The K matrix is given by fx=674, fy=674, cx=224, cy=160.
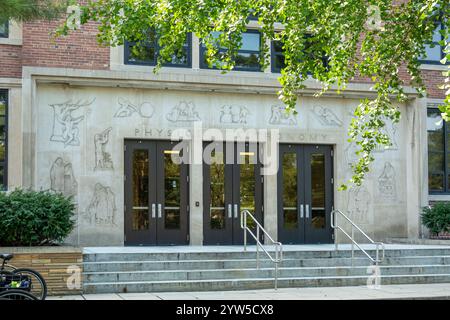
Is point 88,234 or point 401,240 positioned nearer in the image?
point 88,234

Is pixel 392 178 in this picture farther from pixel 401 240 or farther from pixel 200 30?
pixel 200 30

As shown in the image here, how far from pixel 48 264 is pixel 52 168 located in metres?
4.88

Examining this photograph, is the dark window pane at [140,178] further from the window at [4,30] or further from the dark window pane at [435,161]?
the dark window pane at [435,161]

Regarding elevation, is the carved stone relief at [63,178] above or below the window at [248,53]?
below

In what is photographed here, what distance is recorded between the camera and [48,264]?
1194 cm

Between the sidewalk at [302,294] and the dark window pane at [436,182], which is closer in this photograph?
the sidewalk at [302,294]

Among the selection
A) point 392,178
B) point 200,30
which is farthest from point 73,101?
point 392,178

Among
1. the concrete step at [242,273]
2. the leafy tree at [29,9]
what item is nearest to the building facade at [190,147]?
the concrete step at [242,273]

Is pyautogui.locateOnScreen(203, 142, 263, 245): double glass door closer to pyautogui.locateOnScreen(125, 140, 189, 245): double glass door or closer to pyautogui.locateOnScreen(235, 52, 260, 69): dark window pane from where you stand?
pyautogui.locateOnScreen(125, 140, 189, 245): double glass door

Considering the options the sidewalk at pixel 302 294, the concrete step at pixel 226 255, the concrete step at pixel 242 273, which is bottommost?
the sidewalk at pixel 302 294

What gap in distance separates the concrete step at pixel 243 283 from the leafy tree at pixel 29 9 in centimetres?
488

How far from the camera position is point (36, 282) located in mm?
10797

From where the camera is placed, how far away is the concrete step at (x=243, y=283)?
40.7 ft

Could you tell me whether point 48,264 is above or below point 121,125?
below
